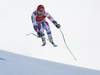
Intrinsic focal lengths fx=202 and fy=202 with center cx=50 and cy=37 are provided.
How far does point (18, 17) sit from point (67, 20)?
10.0 ft

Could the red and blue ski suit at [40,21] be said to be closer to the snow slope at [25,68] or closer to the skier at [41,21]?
the skier at [41,21]

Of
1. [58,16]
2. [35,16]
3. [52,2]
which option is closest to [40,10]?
[35,16]

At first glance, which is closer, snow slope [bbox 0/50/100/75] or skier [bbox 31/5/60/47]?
snow slope [bbox 0/50/100/75]

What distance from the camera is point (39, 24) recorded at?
6824mm

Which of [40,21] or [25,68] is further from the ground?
[40,21]

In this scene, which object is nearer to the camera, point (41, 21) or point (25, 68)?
point (25, 68)

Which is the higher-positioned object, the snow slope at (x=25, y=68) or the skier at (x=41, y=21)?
the skier at (x=41, y=21)

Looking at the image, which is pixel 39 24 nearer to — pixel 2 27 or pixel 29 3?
pixel 29 3

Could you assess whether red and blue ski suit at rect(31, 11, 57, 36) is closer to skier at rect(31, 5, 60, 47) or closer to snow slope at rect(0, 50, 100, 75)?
skier at rect(31, 5, 60, 47)

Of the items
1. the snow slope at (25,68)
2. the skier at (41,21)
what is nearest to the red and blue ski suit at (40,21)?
the skier at (41,21)

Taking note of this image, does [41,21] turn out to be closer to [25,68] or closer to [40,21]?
[40,21]

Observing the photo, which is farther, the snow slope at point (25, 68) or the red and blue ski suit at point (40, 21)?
the red and blue ski suit at point (40, 21)

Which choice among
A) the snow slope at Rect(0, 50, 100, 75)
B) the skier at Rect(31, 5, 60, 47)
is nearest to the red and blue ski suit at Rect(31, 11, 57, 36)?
the skier at Rect(31, 5, 60, 47)

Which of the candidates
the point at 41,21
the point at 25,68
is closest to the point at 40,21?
the point at 41,21
